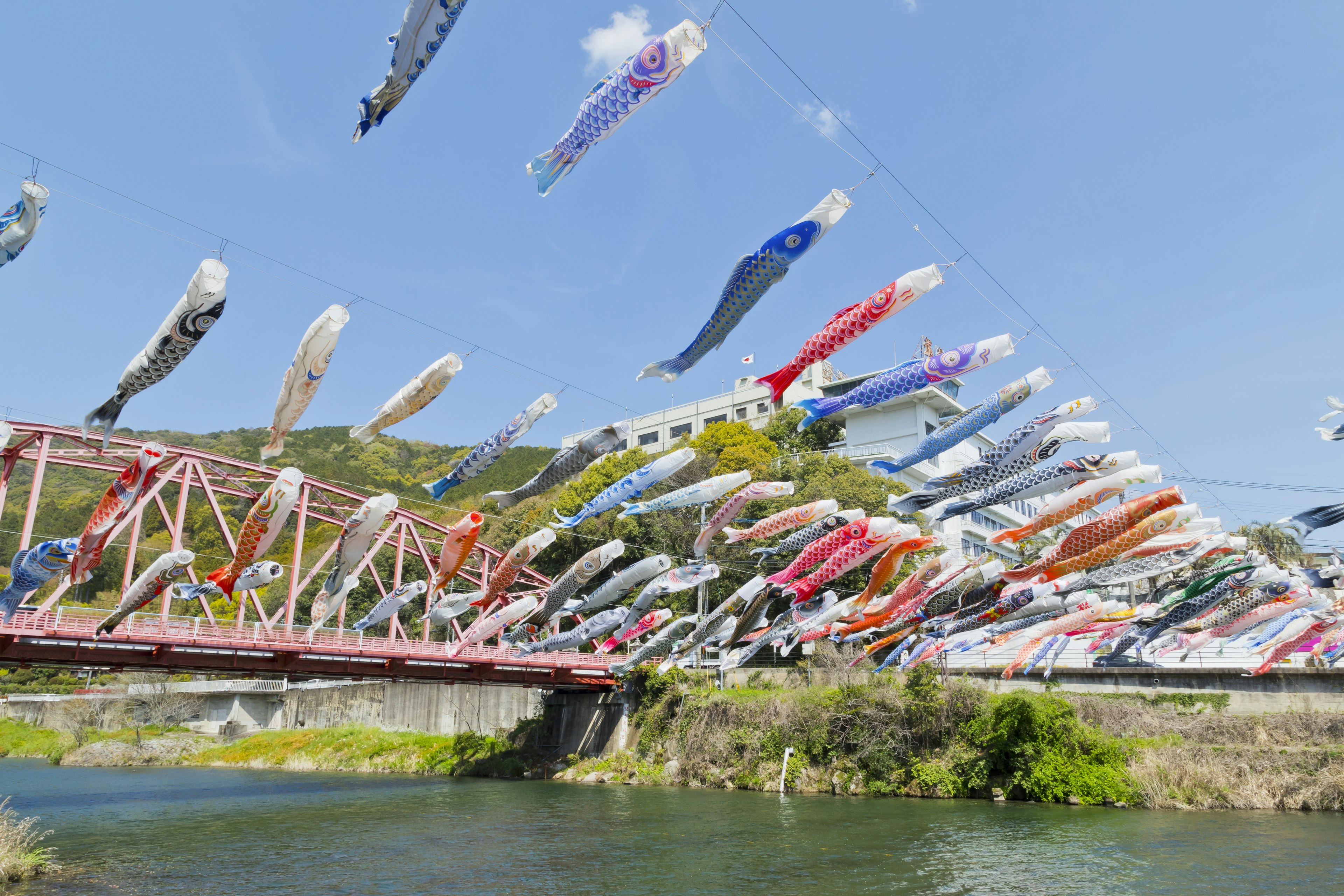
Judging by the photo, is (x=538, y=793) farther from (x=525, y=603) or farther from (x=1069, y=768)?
(x=1069, y=768)

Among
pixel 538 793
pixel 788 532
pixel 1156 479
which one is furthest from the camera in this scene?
pixel 788 532

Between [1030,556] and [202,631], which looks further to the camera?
[1030,556]

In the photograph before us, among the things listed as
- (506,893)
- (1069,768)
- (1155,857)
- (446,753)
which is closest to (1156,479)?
(1155,857)

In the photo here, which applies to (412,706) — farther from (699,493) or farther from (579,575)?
(699,493)

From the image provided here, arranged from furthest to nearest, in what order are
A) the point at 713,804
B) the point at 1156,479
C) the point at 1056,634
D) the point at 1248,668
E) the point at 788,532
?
the point at 788,532 < the point at 1248,668 < the point at 713,804 < the point at 1056,634 < the point at 1156,479

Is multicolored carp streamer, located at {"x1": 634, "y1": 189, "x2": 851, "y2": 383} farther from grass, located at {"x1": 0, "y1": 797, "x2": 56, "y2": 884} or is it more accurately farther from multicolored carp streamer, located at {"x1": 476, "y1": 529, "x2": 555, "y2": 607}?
grass, located at {"x1": 0, "y1": 797, "x2": 56, "y2": 884}

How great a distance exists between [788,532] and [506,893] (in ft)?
89.1

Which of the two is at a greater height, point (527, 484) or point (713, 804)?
point (527, 484)

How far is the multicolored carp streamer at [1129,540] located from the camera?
17.7 metres

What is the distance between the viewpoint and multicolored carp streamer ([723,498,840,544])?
917 inches

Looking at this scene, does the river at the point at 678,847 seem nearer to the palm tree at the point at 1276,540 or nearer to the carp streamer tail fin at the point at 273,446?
the carp streamer tail fin at the point at 273,446

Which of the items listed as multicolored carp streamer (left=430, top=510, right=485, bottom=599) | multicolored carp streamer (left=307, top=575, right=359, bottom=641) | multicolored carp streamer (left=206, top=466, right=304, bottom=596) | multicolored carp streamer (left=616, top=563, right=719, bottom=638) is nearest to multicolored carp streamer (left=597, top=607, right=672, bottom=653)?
Answer: multicolored carp streamer (left=616, top=563, right=719, bottom=638)

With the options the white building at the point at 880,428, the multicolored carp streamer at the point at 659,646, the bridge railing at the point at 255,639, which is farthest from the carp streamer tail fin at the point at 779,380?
the white building at the point at 880,428

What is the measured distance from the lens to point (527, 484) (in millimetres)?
20203
